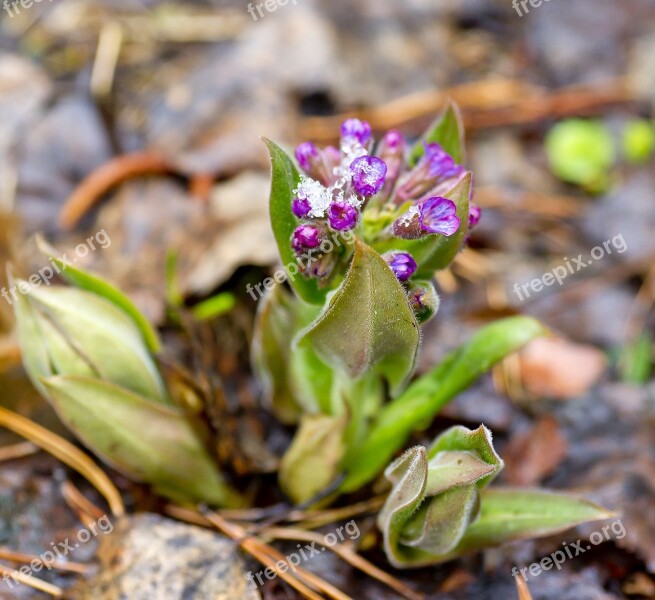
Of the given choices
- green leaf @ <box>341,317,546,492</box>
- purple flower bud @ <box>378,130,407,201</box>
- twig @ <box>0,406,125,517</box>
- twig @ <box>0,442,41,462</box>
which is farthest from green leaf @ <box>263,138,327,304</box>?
twig @ <box>0,442,41,462</box>

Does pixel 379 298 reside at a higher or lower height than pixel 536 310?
higher

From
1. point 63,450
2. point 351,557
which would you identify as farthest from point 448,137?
point 63,450

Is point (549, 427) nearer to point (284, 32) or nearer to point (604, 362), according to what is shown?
point (604, 362)

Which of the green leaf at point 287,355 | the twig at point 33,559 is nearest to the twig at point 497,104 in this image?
the green leaf at point 287,355

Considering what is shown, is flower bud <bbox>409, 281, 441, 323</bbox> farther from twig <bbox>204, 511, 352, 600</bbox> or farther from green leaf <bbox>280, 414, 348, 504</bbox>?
twig <bbox>204, 511, 352, 600</bbox>

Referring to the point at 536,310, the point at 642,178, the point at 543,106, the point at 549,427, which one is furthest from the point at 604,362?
the point at 543,106

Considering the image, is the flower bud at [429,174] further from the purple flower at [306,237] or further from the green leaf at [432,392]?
the green leaf at [432,392]
